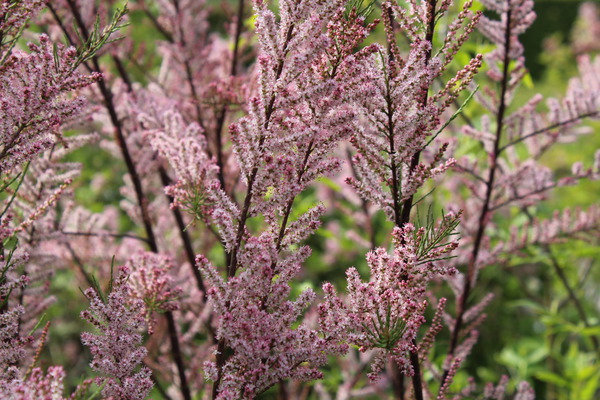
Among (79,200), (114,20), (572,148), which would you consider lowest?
(114,20)

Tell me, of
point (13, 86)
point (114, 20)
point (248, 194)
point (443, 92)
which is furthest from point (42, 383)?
point (443, 92)

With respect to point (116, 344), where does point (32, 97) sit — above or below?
above

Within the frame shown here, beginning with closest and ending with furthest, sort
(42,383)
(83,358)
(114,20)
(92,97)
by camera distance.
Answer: (42,383), (114,20), (92,97), (83,358)

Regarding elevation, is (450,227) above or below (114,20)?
below

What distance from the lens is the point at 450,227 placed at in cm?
140

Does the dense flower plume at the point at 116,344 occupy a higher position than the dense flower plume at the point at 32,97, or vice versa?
the dense flower plume at the point at 32,97

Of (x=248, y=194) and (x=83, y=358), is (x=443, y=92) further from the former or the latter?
(x=83, y=358)

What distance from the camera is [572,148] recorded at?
25.1 feet

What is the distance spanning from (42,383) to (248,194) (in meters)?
0.62

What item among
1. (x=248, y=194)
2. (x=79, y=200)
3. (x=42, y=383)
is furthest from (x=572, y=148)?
(x=42, y=383)

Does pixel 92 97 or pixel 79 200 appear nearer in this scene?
pixel 92 97

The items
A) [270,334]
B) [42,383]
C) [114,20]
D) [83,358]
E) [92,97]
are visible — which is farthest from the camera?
[83,358]

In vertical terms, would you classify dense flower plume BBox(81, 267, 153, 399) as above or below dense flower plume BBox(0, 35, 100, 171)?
below

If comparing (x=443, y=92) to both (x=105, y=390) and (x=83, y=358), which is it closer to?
(x=105, y=390)
